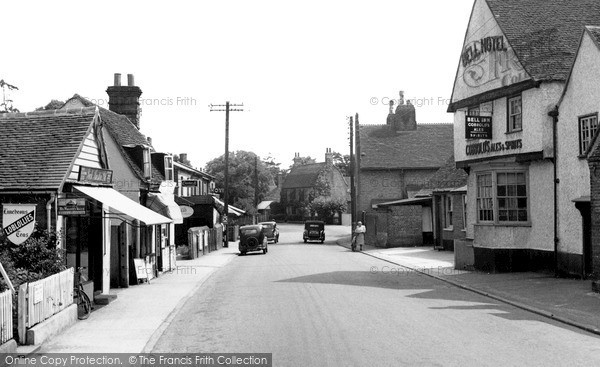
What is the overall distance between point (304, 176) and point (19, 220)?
297 feet

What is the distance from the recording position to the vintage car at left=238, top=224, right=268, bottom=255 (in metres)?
39.8

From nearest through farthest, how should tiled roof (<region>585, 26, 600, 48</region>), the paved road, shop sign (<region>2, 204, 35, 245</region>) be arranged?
1. the paved road
2. shop sign (<region>2, 204, 35, 245</region>)
3. tiled roof (<region>585, 26, 600, 48</region>)

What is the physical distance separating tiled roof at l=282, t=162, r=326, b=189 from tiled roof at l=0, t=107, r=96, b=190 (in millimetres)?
80730

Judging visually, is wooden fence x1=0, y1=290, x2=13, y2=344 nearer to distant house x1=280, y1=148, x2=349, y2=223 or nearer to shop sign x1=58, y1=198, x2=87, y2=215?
shop sign x1=58, y1=198, x2=87, y2=215

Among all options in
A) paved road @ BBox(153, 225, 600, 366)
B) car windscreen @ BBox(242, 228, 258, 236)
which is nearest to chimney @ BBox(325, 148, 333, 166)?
car windscreen @ BBox(242, 228, 258, 236)

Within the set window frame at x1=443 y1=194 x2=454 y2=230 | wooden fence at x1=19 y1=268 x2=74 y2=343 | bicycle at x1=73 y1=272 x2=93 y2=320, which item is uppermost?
window frame at x1=443 y1=194 x2=454 y2=230

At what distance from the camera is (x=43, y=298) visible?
1155 cm

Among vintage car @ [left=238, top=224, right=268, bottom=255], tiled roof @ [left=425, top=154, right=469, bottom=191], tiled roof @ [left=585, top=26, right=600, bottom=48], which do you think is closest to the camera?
tiled roof @ [left=585, top=26, right=600, bottom=48]

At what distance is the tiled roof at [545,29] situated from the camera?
21873 millimetres

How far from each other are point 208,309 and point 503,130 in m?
13.0

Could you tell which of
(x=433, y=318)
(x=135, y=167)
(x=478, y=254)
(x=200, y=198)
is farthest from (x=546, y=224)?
(x=200, y=198)

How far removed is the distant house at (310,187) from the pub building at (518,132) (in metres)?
66.9

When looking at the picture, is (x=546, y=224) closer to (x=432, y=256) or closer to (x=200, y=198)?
(x=432, y=256)

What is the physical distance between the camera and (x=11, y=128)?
1716 cm
